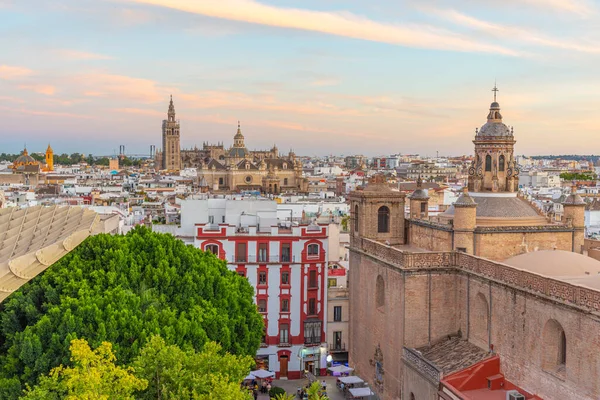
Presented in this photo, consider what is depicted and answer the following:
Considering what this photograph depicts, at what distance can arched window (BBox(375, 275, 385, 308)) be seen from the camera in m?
29.9

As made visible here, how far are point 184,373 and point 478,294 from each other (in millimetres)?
11853

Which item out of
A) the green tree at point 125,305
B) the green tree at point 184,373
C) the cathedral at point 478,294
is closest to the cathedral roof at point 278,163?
the cathedral at point 478,294

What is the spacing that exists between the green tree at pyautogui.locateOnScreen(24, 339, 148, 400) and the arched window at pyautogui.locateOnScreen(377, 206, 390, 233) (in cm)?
1817

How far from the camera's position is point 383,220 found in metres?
32.8

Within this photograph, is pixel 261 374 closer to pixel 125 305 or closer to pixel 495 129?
pixel 125 305

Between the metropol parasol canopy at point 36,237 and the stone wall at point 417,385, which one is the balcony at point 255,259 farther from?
the stone wall at point 417,385

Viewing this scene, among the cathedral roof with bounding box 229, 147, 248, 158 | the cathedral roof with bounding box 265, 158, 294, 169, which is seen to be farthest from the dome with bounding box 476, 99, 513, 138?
the cathedral roof with bounding box 229, 147, 248, 158

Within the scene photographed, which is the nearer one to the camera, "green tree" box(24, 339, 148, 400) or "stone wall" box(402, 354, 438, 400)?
"green tree" box(24, 339, 148, 400)

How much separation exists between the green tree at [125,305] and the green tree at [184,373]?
7.29ft

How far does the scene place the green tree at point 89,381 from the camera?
49.8 ft

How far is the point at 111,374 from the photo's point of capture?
52.0 ft

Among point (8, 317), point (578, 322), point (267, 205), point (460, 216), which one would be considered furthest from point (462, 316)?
point (267, 205)

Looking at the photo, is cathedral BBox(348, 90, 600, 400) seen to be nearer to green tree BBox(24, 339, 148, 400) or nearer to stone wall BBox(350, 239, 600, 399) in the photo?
stone wall BBox(350, 239, 600, 399)

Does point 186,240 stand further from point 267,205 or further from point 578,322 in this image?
point 578,322
